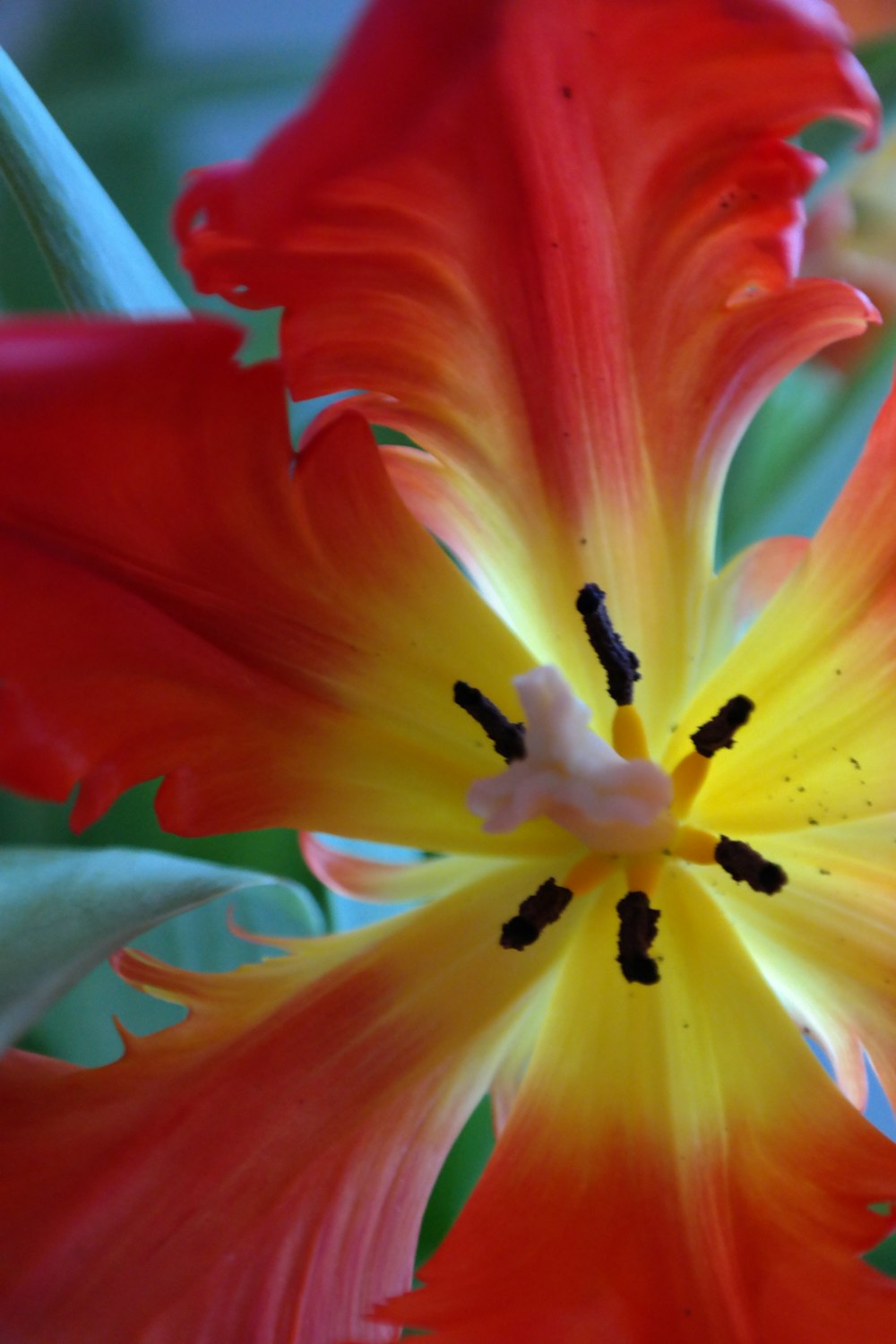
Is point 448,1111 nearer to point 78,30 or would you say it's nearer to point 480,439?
point 480,439

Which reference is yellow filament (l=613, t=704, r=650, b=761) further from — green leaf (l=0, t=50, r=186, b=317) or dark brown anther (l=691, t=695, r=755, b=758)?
green leaf (l=0, t=50, r=186, b=317)

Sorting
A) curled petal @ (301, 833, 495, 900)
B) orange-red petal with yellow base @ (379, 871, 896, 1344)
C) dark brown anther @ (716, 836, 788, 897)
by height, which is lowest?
orange-red petal with yellow base @ (379, 871, 896, 1344)

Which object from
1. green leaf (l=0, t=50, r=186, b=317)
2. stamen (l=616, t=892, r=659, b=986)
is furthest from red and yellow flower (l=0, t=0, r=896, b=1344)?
green leaf (l=0, t=50, r=186, b=317)

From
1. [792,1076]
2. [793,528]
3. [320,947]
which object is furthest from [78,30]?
[792,1076]

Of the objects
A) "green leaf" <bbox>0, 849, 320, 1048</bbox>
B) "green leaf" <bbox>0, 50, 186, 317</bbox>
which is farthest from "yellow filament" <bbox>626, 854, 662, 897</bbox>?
"green leaf" <bbox>0, 50, 186, 317</bbox>

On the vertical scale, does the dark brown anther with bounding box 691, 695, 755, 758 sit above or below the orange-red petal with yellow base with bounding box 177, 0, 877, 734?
below

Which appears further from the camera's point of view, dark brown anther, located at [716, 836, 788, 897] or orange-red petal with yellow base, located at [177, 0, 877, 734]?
dark brown anther, located at [716, 836, 788, 897]

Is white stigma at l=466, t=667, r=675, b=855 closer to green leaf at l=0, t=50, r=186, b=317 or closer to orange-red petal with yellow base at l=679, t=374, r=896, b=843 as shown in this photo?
orange-red petal with yellow base at l=679, t=374, r=896, b=843
